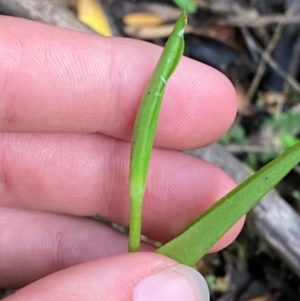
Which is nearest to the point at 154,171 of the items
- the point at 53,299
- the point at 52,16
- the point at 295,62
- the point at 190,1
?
the point at 53,299

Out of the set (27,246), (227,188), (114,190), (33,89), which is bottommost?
(27,246)

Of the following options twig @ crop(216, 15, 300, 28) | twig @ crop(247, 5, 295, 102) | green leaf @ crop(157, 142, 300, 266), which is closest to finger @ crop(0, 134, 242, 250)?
green leaf @ crop(157, 142, 300, 266)

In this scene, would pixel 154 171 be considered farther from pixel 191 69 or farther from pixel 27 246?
pixel 27 246

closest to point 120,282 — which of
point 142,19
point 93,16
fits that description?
point 93,16

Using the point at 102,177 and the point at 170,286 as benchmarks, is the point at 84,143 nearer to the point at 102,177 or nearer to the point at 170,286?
the point at 102,177

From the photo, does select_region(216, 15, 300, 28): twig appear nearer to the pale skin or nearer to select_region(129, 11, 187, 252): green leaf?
the pale skin

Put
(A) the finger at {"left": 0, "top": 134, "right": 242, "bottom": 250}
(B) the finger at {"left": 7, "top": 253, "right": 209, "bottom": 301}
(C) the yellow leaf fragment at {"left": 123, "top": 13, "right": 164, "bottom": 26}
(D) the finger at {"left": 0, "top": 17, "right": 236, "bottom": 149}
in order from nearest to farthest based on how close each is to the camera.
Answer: (B) the finger at {"left": 7, "top": 253, "right": 209, "bottom": 301}
(D) the finger at {"left": 0, "top": 17, "right": 236, "bottom": 149}
(A) the finger at {"left": 0, "top": 134, "right": 242, "bottom": 250}
(C) the yellow leaf fragment at {"left": 123, "top": 13, "right": 164, "bottom": 26}
